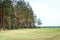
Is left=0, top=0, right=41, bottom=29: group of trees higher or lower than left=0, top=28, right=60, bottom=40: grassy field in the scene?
higher

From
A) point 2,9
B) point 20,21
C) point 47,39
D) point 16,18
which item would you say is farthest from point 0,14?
point 47,39

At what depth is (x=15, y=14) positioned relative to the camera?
75375mm

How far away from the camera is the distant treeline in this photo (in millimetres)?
61062

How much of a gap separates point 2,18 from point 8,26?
27.4 feet

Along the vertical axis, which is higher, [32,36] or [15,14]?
[15,14]

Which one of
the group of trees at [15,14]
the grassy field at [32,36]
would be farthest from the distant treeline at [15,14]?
the grassy field at [32,36]

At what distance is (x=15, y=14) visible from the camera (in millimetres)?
75375

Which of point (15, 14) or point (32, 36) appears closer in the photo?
point (32, 36)

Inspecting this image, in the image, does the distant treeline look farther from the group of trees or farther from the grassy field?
the grassy field

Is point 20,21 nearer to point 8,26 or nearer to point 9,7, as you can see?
point 8,26

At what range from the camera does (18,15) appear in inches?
3155

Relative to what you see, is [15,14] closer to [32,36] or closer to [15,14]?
[15,14]

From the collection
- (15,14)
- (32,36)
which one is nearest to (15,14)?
(15,14)

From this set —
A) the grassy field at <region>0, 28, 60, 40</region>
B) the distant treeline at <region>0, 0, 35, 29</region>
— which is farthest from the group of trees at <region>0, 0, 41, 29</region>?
the grassy field at <region>0, 28, 60, 40</region>
